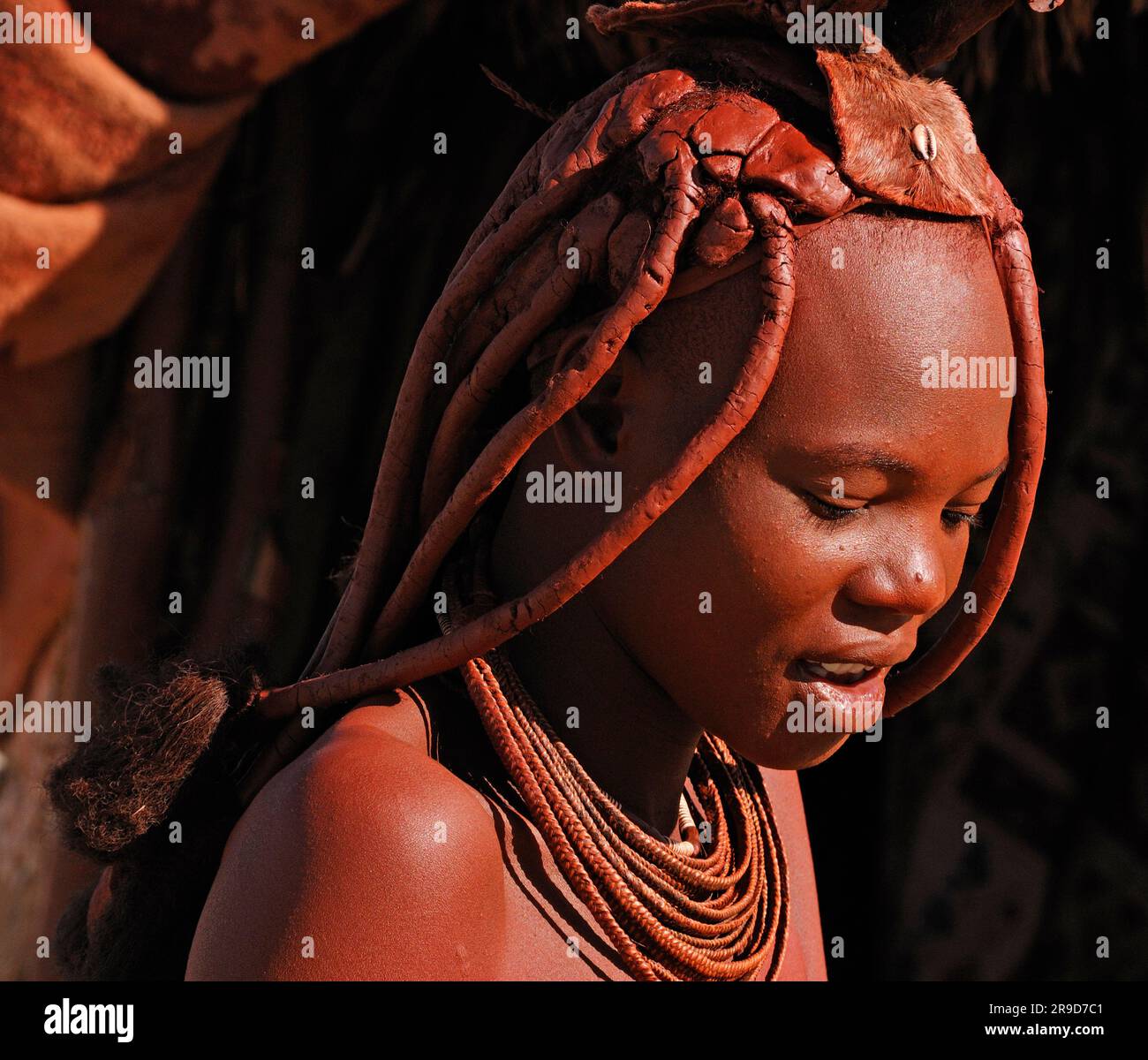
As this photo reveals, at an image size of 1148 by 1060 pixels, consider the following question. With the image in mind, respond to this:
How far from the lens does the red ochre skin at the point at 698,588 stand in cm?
146

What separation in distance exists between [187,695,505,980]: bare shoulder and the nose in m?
0.46

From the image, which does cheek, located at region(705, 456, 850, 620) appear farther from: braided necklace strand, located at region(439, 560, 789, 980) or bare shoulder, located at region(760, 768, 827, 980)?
bare shoulder, located at region(760, 768, 827, 980)

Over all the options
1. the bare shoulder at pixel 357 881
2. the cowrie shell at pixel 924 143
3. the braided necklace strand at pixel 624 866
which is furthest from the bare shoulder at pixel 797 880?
the cowrie shell at pixel 924 143

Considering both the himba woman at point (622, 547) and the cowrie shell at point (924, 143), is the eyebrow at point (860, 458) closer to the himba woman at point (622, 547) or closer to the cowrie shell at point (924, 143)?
the himba woman at point (622, 547)

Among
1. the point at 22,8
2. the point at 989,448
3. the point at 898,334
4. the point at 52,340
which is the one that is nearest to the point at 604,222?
the point at 898,334


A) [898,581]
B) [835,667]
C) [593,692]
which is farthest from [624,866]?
[898,581]

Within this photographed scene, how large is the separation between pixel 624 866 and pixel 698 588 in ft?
1.03

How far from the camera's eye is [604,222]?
1.60 meters

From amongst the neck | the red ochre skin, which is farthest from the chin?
the neck

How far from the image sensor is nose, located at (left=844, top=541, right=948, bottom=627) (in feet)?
5.18

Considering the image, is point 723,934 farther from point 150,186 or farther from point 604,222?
point 150,186

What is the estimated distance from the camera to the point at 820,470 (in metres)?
1.56

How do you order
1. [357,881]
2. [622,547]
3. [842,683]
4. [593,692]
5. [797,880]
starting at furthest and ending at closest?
[797,880]
[593,692]
[842,683]
[622,547]
[357,881]

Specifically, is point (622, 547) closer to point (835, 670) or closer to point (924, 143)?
point (835, 670)
